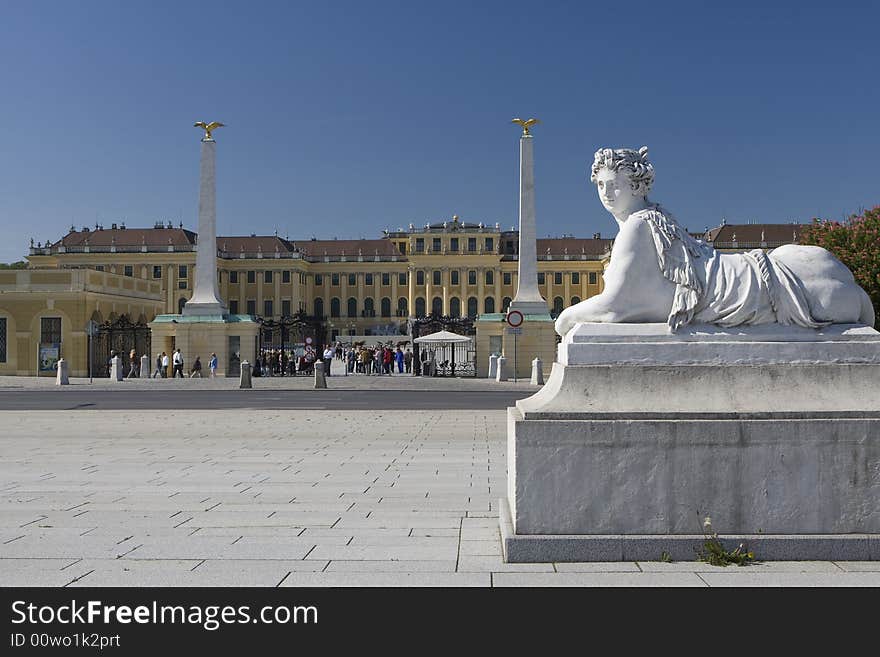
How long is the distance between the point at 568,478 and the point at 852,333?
6.65ft

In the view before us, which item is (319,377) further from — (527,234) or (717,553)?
(717,553)

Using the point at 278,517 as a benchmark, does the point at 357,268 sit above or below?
above

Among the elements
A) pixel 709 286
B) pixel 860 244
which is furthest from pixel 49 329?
pixel 709 286

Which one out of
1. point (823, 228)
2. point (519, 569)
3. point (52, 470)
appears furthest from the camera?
point (823, 228)

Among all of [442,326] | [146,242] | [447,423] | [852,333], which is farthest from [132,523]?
[146,242]

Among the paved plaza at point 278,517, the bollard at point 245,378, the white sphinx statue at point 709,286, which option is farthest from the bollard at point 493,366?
the white sphinx statue at point 709,286

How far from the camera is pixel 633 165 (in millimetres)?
6336

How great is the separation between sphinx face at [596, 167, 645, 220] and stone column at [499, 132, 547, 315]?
116ft

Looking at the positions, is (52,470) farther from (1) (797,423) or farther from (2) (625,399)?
(1) (797,423)

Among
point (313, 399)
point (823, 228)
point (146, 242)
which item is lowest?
point (313, 399)

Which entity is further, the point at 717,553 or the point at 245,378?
the point at 245,378

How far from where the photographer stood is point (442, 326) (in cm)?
4947

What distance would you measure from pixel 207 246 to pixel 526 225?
1485cm

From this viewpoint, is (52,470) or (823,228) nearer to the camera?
(52,470)
